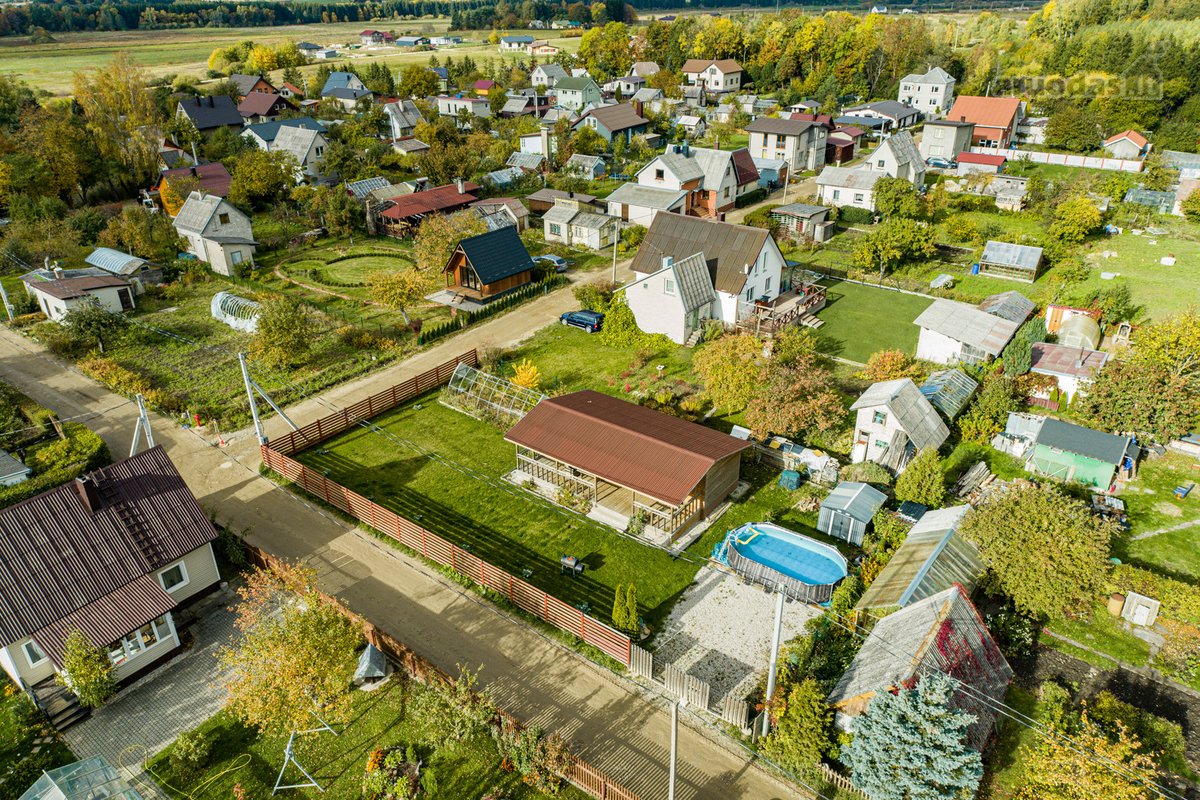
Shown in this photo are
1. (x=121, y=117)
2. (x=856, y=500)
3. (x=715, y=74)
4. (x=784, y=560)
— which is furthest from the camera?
(x=715, y=74)

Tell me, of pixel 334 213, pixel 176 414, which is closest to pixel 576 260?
pixel 334 213

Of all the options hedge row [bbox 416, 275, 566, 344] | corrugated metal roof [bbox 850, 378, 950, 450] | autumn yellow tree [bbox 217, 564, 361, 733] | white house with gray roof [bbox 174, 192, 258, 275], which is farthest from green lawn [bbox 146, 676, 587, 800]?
white house with gray roof [bbox 174, 192, 258, 275]

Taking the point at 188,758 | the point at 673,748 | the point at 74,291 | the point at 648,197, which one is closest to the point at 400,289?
the point at 74,291

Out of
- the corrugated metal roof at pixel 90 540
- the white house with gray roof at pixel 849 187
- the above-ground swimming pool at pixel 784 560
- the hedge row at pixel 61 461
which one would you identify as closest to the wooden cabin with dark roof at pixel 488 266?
the hedge row at pixel 61 461

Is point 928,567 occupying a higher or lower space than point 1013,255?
higher

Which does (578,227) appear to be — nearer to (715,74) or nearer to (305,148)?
(305,148)

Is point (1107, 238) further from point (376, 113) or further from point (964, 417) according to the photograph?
point (376, 113)
